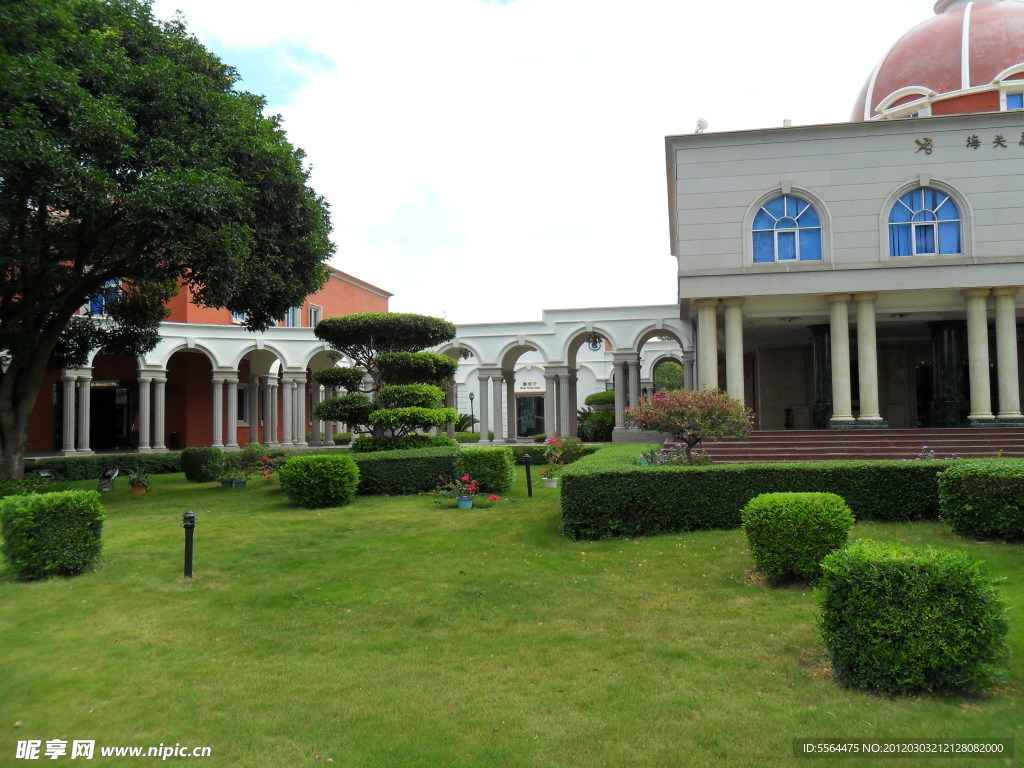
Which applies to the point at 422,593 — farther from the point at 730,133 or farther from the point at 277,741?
the point at 730,133

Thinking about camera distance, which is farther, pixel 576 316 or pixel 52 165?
pixel 576 316

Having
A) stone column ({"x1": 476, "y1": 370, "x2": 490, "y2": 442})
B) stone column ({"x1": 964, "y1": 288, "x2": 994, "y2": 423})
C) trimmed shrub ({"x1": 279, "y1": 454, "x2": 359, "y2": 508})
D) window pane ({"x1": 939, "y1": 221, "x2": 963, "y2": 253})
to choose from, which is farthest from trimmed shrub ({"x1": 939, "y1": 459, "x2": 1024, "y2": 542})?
stone column ({"x1": 476, "y1": 370, "x2": 490, "y2": 442})

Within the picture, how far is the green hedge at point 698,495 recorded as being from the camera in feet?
30.0

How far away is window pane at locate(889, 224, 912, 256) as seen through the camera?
659 inches

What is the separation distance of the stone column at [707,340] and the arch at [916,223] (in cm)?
420

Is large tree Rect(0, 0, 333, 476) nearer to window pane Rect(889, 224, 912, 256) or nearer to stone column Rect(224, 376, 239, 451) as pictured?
stone column Rect(224, 376, 239, 451)

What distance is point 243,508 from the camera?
13156 millimetres

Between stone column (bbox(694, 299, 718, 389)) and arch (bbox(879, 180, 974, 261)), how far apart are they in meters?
4.20

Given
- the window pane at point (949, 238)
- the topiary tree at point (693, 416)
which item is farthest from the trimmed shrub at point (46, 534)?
the window pane at point (949, 238)

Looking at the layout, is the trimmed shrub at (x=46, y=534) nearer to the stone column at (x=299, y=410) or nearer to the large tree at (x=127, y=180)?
the large tree at (x=127, y=180)

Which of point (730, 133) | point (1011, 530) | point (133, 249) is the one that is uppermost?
point (730, 133)

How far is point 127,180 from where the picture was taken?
12.2 metres

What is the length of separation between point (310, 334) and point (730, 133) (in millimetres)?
18351

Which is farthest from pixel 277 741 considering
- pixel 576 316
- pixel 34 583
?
pixel 576 316
